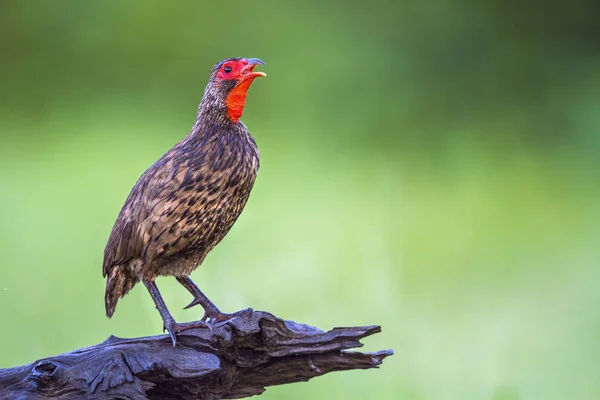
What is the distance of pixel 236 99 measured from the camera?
3.28 meters

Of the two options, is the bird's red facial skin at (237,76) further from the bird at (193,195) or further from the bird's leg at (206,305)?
the bird's leg at (206,305)

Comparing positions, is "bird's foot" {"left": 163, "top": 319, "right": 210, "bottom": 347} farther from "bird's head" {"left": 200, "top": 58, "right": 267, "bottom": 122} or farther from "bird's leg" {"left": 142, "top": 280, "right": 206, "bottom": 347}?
"bird's head" {"left": 200, "top": 58, "right": 267, "bottom": 122}

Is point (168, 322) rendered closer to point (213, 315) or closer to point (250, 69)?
point (213, 315)

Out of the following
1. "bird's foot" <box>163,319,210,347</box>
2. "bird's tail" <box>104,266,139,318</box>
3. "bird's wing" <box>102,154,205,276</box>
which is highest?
"bird's wing" <box>102,154,205,276</box>

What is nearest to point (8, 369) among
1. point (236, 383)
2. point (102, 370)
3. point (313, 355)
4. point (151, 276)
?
point (102, 370)

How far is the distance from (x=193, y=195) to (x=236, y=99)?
1.38 ft

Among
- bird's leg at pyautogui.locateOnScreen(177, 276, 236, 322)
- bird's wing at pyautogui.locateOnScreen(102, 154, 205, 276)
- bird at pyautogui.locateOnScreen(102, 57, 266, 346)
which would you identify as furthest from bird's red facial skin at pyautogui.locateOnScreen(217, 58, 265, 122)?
bird's leg at pyautogui.locateOnScreen(177, 276, 236, 322)

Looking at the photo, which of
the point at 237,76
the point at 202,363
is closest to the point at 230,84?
the point at 237,76

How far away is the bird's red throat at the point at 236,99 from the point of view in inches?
128

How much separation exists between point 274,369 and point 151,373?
18.6 inches

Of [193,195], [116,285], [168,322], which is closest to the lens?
[193,195]

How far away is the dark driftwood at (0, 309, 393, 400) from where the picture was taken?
9.98ft

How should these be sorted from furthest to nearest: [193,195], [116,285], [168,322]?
[116,285] < [168,322] < [193,195]

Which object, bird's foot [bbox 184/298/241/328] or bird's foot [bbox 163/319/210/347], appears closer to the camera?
bird's foot [bbox 163/319/210/347]
